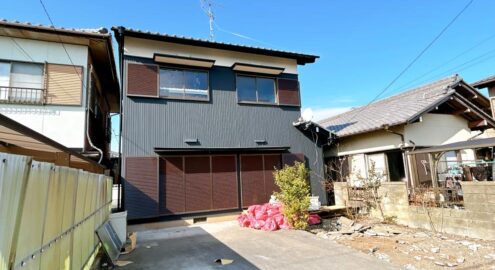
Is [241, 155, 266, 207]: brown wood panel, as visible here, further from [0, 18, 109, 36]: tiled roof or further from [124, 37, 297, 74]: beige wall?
[0, 18, 109, 36]: tiled roof

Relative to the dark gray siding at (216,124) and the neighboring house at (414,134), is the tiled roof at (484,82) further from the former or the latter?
the dark gray siding at (216,124)

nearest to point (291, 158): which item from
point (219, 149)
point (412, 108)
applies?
point (219, 149)

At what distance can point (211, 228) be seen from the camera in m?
8.72

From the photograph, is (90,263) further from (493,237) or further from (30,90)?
(493,237)

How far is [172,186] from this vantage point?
9.16 meters

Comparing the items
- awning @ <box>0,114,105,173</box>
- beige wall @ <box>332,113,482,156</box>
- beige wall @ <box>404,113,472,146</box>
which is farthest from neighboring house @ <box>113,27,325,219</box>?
beige wall @ <box>404,113,472,146</box>

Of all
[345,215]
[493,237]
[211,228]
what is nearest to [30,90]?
[211,228]

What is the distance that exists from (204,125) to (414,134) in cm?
721

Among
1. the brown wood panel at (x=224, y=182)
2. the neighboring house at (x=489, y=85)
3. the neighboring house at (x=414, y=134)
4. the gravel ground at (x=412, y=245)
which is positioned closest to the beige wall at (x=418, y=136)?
the neighboring house at (x=414, y=134)

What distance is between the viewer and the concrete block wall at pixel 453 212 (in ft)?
21.8

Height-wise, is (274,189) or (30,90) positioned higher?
(30,90)

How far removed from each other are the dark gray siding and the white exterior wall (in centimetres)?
129

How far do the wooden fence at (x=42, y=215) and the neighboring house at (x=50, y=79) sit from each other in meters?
4.64

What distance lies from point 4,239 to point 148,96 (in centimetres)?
781
